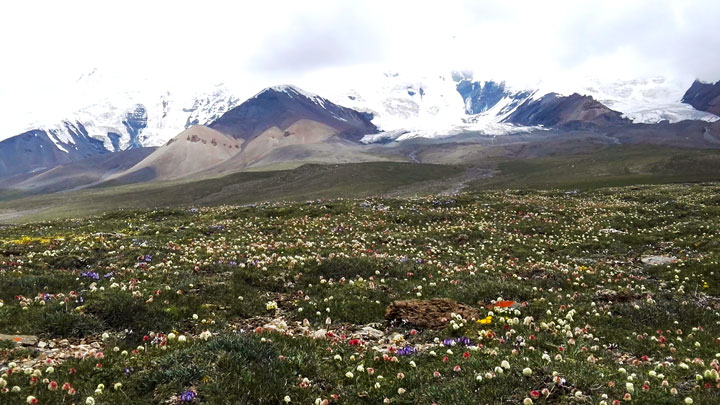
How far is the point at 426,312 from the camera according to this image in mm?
14055

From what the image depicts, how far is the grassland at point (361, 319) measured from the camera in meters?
8.73

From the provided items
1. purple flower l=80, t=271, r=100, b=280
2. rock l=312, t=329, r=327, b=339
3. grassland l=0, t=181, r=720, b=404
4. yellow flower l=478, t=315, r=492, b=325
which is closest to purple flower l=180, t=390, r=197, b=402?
grassland l=0, t=181, r=720, b=404

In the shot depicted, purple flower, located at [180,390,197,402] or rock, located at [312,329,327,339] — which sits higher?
purple flower, located at [180,390,197,402]

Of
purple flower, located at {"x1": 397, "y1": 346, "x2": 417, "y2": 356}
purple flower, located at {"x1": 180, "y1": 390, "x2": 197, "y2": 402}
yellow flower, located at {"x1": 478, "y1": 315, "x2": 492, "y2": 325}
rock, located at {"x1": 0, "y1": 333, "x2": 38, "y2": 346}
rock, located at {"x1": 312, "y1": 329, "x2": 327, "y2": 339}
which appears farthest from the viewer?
yellow flower, located at {"x1": 478, "y1": 315, "x2": 492, "y2": 325}

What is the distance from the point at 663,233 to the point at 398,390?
91.6ft

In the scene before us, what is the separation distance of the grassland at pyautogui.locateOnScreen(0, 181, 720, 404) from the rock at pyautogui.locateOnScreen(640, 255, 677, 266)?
0.17 metres

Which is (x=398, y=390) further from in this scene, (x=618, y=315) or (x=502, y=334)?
(x=618, y=315)

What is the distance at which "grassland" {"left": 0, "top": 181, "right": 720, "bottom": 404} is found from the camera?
8727 mm

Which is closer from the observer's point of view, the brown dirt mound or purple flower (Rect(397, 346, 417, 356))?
purple flower (Rect(397, 346, 417, 356))

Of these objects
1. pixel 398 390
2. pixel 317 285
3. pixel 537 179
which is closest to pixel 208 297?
pixel 317 285

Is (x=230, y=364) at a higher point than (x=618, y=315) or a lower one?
higher

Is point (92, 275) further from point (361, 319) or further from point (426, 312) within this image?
point (426, 312)

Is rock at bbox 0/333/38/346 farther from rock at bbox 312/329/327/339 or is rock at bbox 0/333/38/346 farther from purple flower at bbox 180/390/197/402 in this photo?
rock at bbox 312/329/327/339

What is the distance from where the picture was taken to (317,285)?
17.6 m
